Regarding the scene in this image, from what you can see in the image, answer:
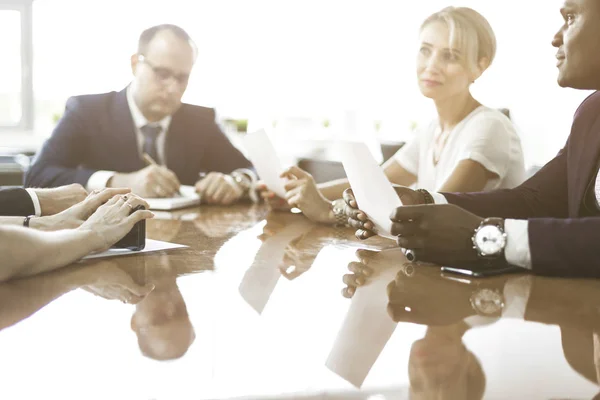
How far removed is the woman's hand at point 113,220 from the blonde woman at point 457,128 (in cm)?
81

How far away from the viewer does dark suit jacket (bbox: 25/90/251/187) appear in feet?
11.2

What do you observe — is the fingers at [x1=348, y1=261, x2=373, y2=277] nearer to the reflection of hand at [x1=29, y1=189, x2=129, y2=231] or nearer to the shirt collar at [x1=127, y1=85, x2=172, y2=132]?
the reflection of hand at [x1=29, y1=189, x2=129, y2=231]

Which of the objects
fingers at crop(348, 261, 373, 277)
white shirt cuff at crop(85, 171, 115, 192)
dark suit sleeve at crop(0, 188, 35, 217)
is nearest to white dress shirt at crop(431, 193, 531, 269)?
fingers at crop(348, 261, 373, 277)

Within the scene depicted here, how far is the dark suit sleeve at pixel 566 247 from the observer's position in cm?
136

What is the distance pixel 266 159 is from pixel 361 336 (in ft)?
5.17

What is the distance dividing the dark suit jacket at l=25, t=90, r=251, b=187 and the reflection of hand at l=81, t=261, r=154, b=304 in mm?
2034

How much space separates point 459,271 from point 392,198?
24 centimetres

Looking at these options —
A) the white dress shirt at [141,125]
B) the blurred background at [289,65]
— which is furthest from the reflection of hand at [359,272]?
the blurred background at [289,65]

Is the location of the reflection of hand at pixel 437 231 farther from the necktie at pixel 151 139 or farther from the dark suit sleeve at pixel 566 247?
the necktie at pixel 151 139

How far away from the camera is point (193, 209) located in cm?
259

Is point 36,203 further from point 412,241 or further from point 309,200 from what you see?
point 412,241

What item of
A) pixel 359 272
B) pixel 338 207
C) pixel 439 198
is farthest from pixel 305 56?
pixel 359 272

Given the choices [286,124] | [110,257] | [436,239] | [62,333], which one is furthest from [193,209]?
A: [286,124]

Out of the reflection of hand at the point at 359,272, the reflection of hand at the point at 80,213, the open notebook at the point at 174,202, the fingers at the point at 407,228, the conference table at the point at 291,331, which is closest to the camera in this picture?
the conference table at the point at 291,331
